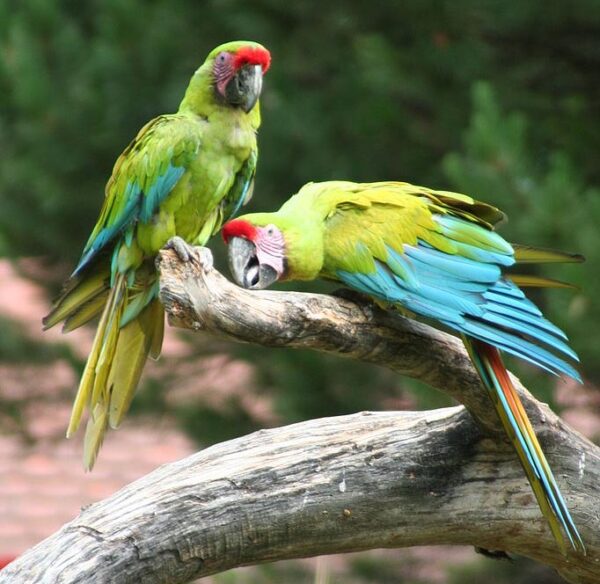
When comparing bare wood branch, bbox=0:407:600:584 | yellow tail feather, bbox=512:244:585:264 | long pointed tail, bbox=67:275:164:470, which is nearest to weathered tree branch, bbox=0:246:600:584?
bare wood branch, bbox=0:407:600:584

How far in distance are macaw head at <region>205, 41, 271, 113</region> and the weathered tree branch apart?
0.68 metres

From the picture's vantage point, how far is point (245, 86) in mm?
2350

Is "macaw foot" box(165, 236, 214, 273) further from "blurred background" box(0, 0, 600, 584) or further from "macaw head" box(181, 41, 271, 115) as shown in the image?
"blurred background" box(0, 0, 600, 584)

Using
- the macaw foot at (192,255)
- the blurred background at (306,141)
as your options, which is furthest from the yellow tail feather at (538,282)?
the blurred background at (306,141)

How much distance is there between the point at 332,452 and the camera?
1885 mm

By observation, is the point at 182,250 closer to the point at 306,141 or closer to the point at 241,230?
the point at 241,230

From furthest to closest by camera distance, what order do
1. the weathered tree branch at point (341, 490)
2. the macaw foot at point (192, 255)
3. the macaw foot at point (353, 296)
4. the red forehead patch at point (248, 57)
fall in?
the red forehead patch at point (248, 57)
the macaw foot at point (353, 296)
the weathered tree branch at point (341, 490)
the macaw foot at point (192, 255)

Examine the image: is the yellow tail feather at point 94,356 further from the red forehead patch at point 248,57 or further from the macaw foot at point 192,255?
the macaw foot at point 192,255

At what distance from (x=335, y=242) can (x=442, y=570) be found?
2143mm

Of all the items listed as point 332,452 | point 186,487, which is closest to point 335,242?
point 332,452

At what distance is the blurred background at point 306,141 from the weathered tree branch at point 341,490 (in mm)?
1103

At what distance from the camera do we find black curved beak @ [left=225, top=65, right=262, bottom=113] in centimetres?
233

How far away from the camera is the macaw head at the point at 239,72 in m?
2.32

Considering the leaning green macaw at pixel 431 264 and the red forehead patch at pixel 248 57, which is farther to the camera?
the red forehead patch at pixel 248 57
